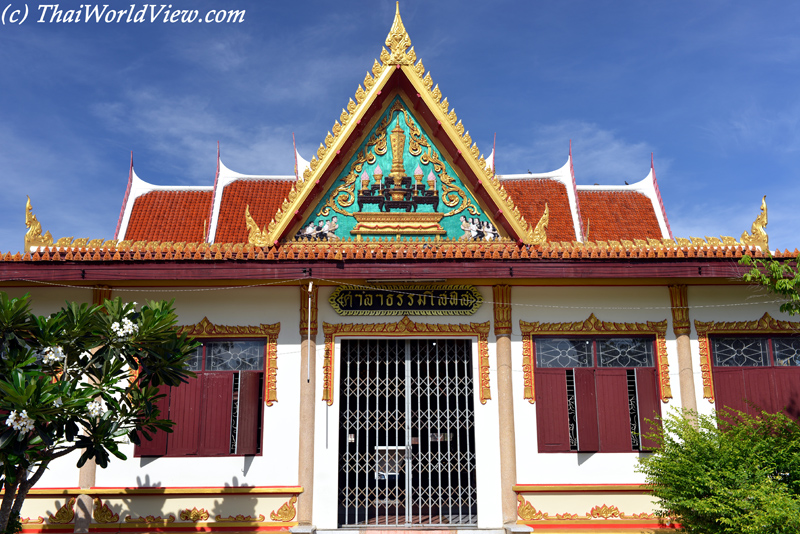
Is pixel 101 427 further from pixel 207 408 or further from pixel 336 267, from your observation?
pixel 336 267

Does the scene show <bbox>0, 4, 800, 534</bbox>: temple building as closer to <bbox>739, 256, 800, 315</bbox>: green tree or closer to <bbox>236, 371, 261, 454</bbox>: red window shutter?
<bbox>236, 371, 261, 454</bbox>: red window shutter

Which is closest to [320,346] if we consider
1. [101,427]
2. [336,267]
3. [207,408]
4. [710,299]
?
[336,267]

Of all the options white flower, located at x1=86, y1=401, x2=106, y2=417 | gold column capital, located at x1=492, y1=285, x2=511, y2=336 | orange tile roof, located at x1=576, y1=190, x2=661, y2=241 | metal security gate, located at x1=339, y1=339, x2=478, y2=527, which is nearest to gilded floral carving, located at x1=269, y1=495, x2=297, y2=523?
metal security gate, located at x1=339, y1=339, x2=478, y2=527

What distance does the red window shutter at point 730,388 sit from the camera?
9.16m

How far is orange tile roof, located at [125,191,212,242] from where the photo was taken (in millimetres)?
14805

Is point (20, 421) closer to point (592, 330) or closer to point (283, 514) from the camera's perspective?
point (283, 514)

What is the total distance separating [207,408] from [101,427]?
7.61ft

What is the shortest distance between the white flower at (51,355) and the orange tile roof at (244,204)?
786cm

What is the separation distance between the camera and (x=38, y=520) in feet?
28.4

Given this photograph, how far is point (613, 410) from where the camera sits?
356 inches

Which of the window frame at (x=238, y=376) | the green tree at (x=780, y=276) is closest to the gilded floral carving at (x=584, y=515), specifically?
the green tree at (x=780, y=276)

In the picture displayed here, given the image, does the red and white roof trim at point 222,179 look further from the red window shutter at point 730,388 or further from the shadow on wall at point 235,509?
the red window shutter at point 730,388

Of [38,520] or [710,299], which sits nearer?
[38,520]

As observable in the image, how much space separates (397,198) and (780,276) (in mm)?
5495
